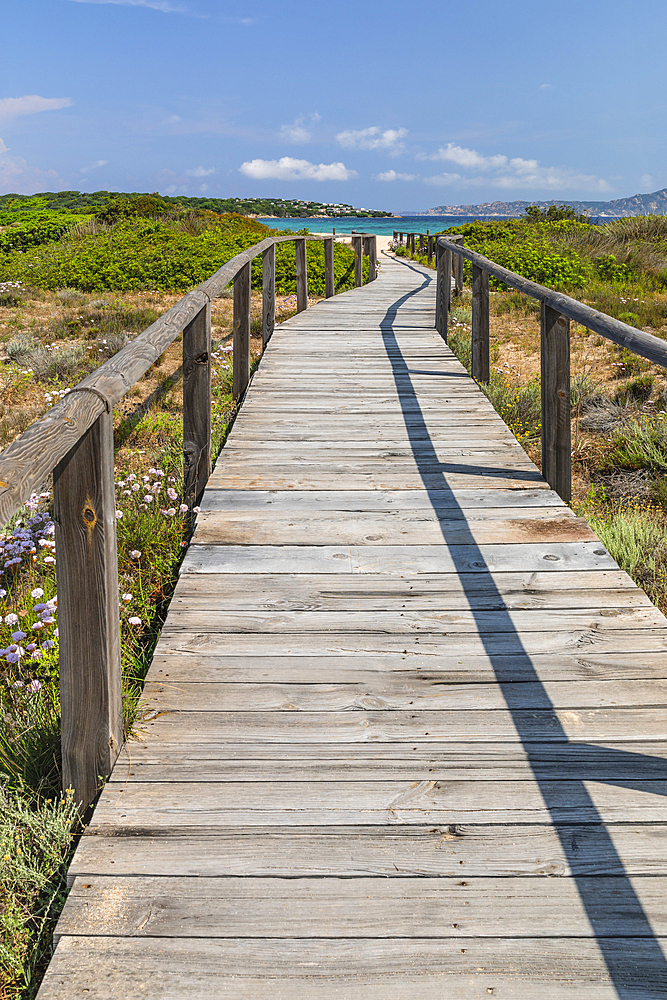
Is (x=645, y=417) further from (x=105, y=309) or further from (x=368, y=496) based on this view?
(x=105, y=309)

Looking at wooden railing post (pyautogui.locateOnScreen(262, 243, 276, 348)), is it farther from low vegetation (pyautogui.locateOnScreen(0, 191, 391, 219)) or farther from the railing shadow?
low vegetation (pyautogui.locateOnScreen(0, 191, 391, 219))

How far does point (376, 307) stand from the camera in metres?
12.0

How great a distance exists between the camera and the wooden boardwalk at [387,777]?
5.21ft

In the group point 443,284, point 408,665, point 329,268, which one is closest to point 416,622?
point 408,665

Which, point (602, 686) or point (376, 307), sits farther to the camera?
point (376, 307)

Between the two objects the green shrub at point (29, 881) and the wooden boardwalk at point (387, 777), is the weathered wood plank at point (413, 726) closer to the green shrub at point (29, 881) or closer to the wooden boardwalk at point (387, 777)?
the wooden boardwalk at point (387, 777)

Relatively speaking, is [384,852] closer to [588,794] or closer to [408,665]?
[588,794]

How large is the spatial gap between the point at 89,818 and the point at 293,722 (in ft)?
2.12

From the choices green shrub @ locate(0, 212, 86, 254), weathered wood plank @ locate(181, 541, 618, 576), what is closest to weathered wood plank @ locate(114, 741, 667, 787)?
weathered wood plank @ locate(181, 541, 618, 576)

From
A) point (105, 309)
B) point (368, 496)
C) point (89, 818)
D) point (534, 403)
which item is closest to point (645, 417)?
point (534, 403)

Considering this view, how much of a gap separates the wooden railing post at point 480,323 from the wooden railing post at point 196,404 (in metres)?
2.82

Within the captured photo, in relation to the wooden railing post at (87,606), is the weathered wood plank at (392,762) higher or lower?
lower

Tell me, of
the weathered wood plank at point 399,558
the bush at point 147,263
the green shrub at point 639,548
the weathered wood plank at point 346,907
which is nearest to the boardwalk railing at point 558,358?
the green shrub at point 639,548

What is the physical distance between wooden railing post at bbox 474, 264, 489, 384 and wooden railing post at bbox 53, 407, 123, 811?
475 cm
